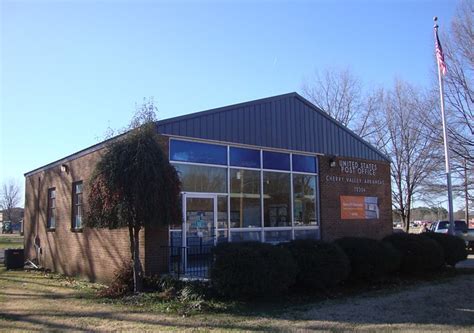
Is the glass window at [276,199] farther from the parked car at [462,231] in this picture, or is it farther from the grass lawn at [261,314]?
→ the parked car at [462,231]

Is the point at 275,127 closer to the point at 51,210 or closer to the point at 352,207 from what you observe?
the point at 352,207

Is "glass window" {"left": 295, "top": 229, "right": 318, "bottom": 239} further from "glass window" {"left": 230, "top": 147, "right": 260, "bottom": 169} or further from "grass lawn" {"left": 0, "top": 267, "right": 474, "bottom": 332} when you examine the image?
"grass lawn" {"left": 0, "top": 267, "right": 474, "bottom": 332}

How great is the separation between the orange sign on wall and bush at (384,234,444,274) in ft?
11.3

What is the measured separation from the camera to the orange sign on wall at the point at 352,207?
19016 millimetres

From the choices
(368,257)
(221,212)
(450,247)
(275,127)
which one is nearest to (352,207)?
(450,247)

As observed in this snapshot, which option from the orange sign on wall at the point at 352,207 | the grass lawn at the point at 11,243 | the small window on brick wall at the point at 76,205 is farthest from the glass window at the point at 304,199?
the grass lawn at the point at 11,243

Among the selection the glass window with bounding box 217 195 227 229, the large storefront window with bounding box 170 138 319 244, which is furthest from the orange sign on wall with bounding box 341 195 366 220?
the glass window with bounding box 217 195 227 229

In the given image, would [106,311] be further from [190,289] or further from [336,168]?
[336,168]

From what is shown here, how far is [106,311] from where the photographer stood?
396 inches

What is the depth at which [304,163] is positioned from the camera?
18.1 m

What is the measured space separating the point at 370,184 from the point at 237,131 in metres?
7.51

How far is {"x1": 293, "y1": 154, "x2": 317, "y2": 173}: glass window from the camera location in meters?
17.8

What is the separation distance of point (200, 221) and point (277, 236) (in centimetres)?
347

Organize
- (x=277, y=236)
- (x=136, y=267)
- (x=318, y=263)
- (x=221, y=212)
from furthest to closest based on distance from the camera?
(x=277, y=236) < (x=221, y=212) < (x=136, y=267) < (x=318, y=263)
